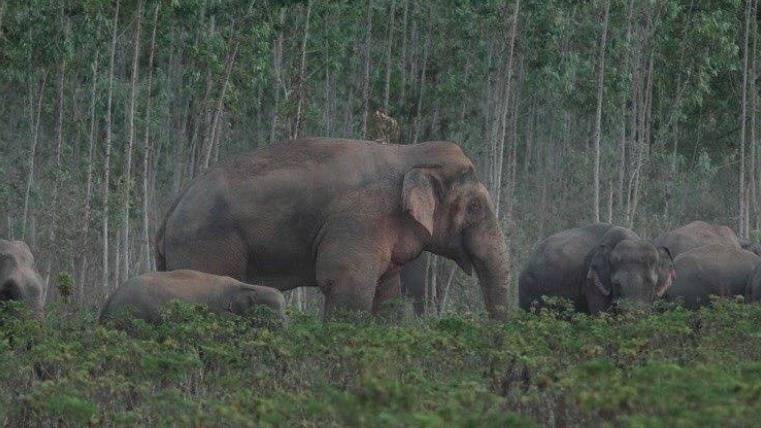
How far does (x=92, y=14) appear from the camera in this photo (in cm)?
3067

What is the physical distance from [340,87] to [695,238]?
2287 centimetres

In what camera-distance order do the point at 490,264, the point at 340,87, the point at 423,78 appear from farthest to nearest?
the point at 340,87 → the point at 423,78 → the point at 490,264

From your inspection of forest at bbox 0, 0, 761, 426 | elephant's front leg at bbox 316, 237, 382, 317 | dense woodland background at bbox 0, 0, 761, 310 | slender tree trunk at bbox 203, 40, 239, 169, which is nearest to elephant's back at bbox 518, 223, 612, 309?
forest at bbox 0, 0, 761, 426

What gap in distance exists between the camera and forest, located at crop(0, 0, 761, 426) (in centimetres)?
1016

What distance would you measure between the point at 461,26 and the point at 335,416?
2981 cm

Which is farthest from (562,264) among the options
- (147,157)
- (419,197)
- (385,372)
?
(147,157)

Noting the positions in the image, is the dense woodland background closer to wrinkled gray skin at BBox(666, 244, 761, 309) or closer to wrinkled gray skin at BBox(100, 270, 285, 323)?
wrinkled gray skin at BBox(666, 244, 761, 309)

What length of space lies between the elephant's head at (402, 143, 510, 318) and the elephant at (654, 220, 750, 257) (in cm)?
655

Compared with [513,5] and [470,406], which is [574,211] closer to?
[513,5]

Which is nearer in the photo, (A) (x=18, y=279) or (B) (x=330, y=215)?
(A) (x=18, y=279)

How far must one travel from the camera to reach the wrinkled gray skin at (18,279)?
16.0 m

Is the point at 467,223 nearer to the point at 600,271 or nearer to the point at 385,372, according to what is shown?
the point at 600,271

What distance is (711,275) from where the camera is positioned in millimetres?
21094

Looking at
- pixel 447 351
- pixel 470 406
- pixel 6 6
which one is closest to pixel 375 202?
pixel 447 351
